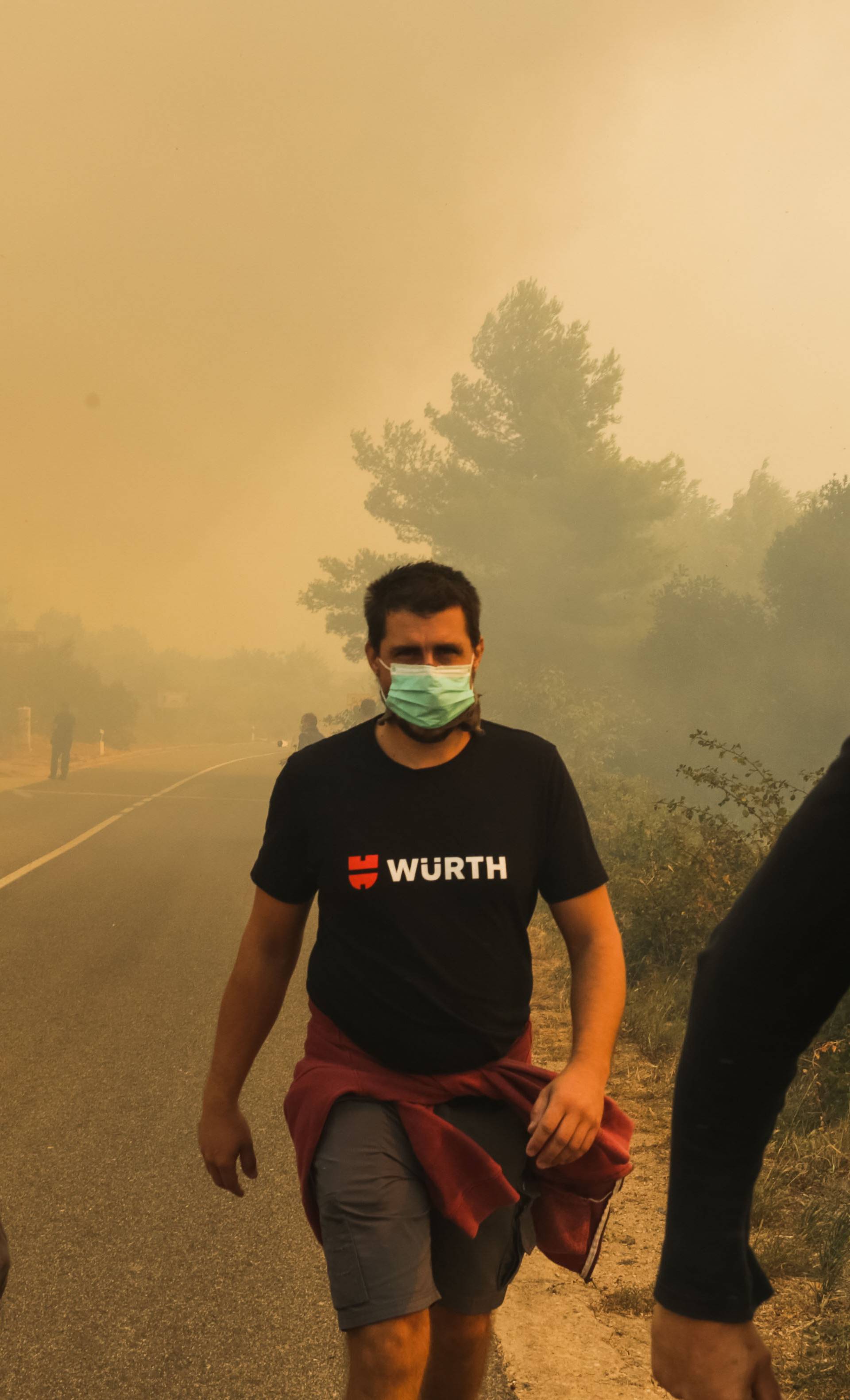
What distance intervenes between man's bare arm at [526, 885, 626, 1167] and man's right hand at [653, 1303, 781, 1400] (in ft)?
5.23

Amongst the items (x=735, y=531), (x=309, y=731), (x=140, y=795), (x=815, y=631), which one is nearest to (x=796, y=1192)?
(x=309, y=731)

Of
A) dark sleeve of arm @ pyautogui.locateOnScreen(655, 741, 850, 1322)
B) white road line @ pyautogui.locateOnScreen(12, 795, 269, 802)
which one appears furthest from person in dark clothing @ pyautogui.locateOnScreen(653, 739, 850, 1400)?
white road line @ pyautogui.locateOnScreen(12, 795, 269, 802)

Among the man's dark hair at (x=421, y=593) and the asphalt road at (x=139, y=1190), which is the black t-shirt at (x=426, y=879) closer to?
the man's dark hair at (x=421, y=593)

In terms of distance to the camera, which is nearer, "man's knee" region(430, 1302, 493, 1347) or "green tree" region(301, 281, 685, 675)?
"man's knee" region(430, 1302, 493, 1347)

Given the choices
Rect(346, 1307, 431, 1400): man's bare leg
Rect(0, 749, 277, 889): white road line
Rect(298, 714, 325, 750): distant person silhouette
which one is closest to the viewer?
Rect(346, 1307, 431, 1400): man's bare leg

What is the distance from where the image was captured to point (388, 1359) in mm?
2502

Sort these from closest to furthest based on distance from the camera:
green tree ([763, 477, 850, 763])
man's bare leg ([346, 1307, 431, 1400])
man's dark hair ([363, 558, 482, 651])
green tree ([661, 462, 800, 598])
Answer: man's bare leg ([346, 1307, 431, 1400]) → man's dark hair ([363, 558, 482, 651]) → green tree ([763, 477, 850, 763]) → green tree ([661, 462, 800, 598])

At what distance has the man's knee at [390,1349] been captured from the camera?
8.18 ft

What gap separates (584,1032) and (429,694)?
3.01ft

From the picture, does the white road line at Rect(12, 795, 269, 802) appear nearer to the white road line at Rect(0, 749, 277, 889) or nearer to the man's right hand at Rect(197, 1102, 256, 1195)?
the white road line at Rect(0, 749, 277, 889)

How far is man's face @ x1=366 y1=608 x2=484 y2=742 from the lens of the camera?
10.6 ft

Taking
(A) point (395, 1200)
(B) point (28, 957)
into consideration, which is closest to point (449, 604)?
(A) point (395, 1200)

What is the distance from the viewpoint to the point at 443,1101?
9.19 ft

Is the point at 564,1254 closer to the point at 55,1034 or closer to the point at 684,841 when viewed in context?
the point at 55,1034
